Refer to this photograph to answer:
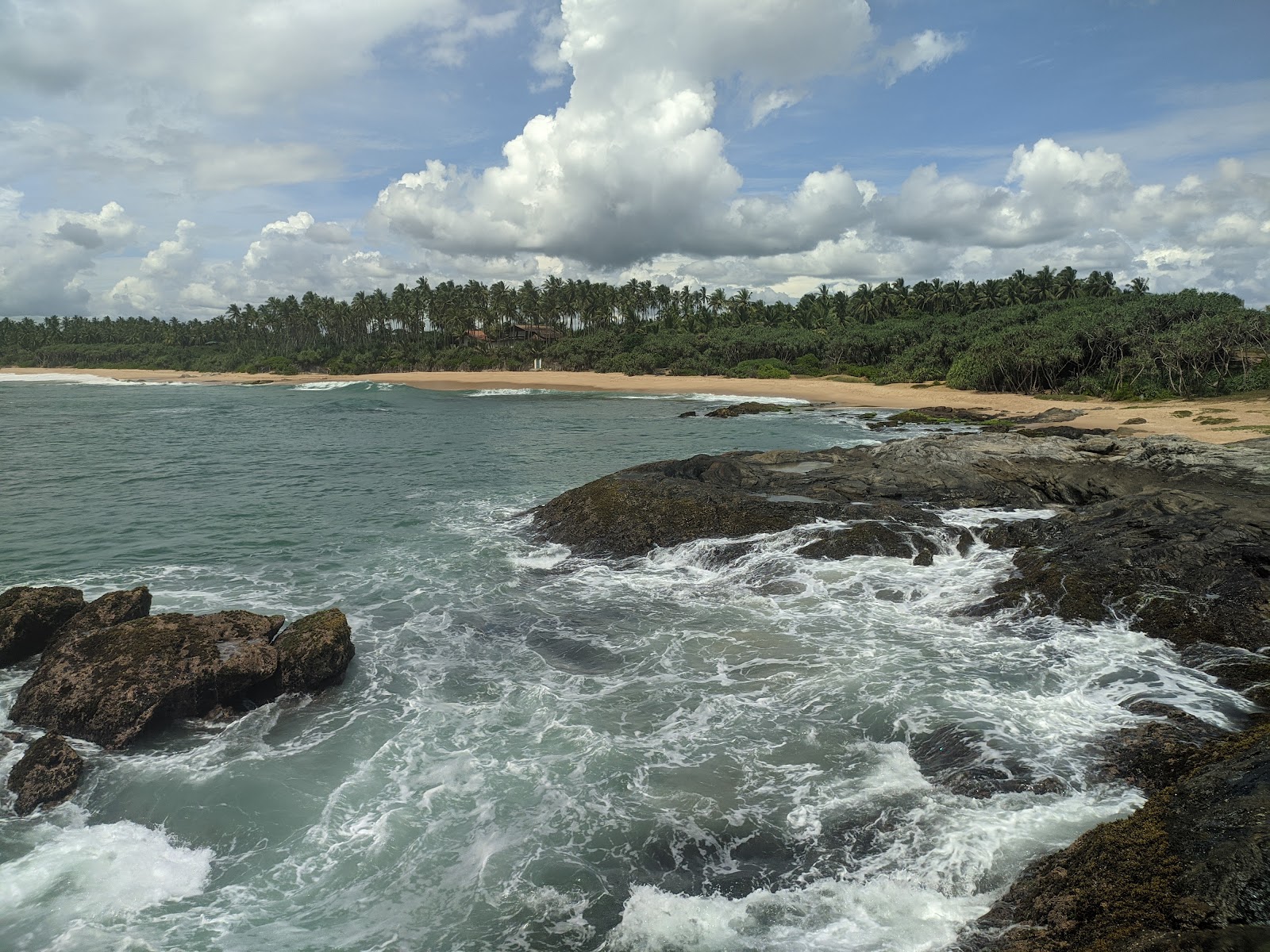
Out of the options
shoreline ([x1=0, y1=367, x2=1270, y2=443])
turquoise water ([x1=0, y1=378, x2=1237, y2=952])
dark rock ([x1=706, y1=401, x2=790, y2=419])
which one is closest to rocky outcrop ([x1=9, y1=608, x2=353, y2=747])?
turquoise water ([x1=0, y1=378, x2=1237, y2=952])

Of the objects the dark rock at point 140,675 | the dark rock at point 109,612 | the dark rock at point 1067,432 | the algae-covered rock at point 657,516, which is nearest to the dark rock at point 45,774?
the dark rock at point 140,675

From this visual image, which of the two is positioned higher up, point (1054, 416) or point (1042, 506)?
point (1054, 416)

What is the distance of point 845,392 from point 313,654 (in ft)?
224

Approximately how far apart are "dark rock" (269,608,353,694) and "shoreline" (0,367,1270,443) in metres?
35.4

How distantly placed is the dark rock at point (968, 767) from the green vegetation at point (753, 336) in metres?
51.5

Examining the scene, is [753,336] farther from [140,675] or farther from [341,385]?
[140,675]

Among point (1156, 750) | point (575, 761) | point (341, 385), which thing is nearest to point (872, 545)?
point (1156, 750)

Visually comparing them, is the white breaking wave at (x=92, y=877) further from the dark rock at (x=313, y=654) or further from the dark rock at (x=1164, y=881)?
the dark rock at (x=1164, y=881)

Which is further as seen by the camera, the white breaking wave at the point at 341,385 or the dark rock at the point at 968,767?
the white breaking wave at the point at 341,385

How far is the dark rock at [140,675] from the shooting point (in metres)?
11.0

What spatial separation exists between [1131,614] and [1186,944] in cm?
1030

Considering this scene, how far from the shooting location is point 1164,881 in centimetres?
619

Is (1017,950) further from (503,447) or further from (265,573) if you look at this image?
(503,447)

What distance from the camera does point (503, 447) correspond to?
41.9m
